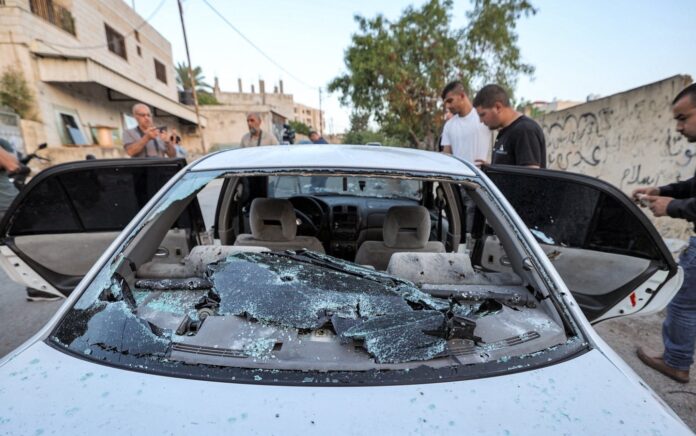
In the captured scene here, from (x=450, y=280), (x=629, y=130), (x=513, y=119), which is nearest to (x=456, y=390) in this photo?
(x=450, y=280)

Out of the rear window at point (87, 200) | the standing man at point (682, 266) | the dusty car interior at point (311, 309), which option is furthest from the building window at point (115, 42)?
the standing man at point (682, 266)

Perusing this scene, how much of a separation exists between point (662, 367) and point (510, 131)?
6.48 feet

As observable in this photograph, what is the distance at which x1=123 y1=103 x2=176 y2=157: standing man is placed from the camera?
366cm

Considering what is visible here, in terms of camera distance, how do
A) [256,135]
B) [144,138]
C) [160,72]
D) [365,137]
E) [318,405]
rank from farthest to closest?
1. [365,137]
2. [160,72]
3. [256,135]
4. [144,138]
5. [318,405]

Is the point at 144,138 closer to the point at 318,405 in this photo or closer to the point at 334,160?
the point at 334,160

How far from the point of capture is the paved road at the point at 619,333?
7.05ft

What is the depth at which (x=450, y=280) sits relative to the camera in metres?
1.58

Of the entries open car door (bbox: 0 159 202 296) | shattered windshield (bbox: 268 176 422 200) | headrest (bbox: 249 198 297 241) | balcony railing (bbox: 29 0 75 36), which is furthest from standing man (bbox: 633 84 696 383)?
balcony railing (bbox: 29 0 75 36)

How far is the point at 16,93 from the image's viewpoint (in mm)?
10141

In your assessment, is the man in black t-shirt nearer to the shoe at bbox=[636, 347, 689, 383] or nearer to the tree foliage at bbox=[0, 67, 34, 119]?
the shoe at bbox=[636, 347, 689, 383]

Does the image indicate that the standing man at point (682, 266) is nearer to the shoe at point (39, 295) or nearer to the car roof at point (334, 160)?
the car roof at point (334, 160)

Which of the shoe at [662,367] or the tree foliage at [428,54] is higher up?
the tree foliage at [428,54]

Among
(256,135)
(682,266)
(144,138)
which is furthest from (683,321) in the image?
(256,135)

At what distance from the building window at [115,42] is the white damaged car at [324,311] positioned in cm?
1798
